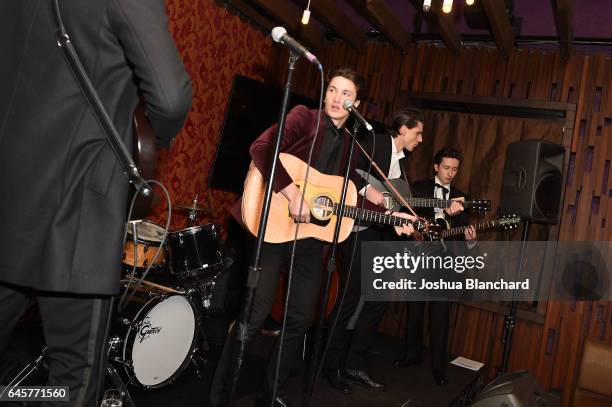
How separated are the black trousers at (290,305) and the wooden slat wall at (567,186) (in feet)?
8.81

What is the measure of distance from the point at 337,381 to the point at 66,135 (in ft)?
8.83

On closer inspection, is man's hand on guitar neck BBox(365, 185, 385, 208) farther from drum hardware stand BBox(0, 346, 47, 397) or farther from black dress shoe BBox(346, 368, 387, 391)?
drum hardware stand BBox(0, 346, 47, 397)

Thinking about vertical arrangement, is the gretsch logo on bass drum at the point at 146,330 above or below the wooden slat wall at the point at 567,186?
below

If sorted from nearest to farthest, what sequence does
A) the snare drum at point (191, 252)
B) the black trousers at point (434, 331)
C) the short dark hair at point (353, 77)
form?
1. the short dark hair at point (353, 77)
2. the snare drum at point (191, 252)
3. the black trousers at point (434, 331)

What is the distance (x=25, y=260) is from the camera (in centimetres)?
125

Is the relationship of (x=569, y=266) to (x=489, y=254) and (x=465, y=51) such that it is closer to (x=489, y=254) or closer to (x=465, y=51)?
(x=489, y=254)

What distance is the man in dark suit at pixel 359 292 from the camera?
3.48 meters

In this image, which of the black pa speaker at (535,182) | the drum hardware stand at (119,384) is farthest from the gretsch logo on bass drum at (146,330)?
the black pa speaker at (535,182)

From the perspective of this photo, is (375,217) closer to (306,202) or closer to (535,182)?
(306,202)

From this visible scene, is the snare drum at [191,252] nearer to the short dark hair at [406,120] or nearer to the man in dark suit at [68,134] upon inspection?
the short dark hair at [406,120]

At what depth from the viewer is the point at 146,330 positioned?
9.40 feet

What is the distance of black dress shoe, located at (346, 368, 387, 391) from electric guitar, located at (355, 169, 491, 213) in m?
1.17

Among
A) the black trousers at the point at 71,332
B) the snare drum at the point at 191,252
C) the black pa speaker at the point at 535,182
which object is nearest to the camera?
the black trousers at the point at 71,332

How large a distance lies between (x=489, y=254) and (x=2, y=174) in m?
4.64
